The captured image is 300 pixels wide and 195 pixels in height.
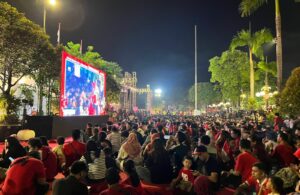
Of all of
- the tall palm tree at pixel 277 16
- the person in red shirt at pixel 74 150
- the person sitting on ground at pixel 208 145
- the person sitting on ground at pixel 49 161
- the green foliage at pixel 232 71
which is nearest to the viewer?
the person sitting on ground at pixel 49 161

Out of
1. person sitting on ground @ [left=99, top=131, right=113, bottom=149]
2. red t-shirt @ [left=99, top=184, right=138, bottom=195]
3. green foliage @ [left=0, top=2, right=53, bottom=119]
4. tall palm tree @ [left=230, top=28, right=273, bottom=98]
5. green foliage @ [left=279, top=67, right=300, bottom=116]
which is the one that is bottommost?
red t-shirt @ [left=99, top=184, right=138, bottom=195]

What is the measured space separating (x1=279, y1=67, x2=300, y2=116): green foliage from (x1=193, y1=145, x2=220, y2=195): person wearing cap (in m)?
13.1

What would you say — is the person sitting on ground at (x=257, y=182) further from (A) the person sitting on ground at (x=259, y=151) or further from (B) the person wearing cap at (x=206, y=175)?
(A) the person sitting on ground at (x=259, y=151)

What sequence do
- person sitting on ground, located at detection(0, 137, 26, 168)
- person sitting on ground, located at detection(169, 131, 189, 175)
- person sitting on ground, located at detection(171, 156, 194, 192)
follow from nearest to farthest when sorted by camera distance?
person sitting on ground, located at detection(171, 156, 194, 192)
person sitting on ground, located at detection(0, 137, 26, 168)
person sitting on ground, located at detection(169, 131, 189, 175)

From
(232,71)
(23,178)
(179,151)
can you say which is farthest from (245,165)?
(232,71)

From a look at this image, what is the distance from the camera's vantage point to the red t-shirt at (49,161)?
677cm

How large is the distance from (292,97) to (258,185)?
13.6 metres

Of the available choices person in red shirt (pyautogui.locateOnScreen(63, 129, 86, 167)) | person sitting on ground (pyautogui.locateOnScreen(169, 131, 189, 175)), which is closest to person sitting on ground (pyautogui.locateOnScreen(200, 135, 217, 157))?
person sitting on ground (pyautogui.locateOnScreen(169, 131, 189, 175))

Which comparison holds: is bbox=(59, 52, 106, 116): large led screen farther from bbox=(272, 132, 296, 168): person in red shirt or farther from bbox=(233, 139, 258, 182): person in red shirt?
bbox=(233, 139, 258, 182): person in red shirt

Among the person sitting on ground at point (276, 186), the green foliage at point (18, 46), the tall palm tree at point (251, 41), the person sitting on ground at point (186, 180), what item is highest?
the tall palm tree at point (251, 41)

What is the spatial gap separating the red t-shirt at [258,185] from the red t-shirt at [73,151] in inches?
155

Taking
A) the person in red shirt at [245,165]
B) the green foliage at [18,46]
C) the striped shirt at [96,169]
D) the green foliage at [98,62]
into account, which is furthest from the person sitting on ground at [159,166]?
the green foliage at [98,62]

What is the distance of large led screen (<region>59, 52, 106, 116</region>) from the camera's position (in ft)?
51.4

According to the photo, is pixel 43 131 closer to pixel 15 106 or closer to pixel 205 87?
pixel 15 106
